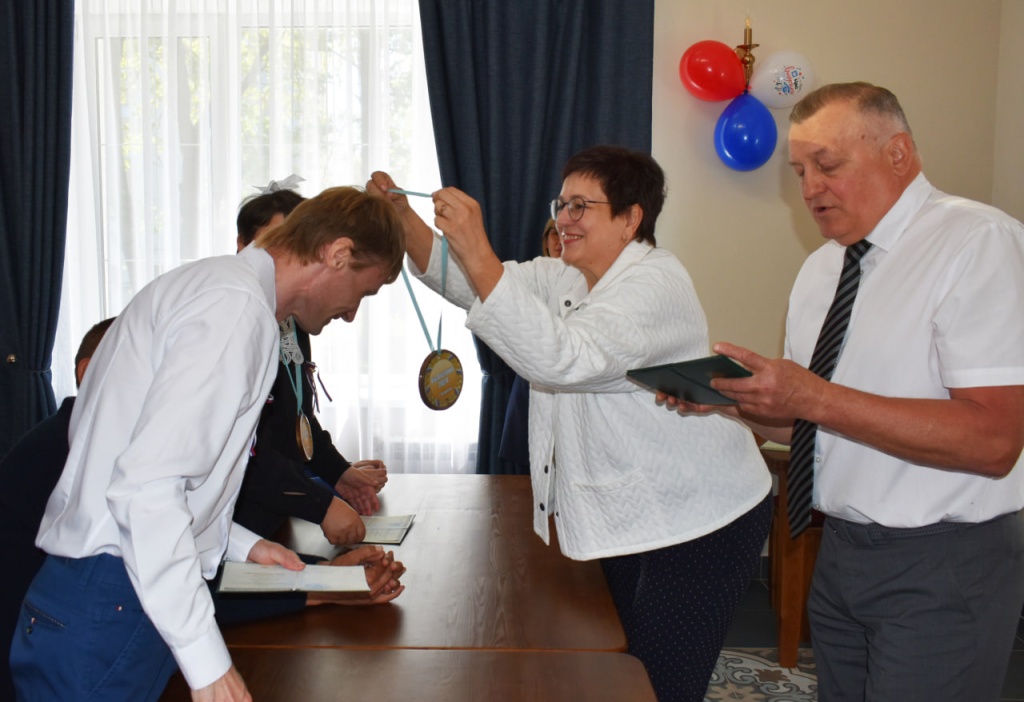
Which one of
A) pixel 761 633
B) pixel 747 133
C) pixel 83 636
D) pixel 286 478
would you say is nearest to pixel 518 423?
pixel 761 633

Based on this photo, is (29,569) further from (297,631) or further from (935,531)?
(935,531)

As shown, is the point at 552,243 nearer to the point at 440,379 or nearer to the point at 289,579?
the point at 440,379

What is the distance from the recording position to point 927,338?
1.53 meters

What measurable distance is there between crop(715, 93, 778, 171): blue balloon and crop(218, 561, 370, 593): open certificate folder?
10.1ft

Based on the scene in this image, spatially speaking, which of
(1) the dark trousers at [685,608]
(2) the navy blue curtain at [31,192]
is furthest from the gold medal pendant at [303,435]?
(2) the navy blue curtain at [31,192]

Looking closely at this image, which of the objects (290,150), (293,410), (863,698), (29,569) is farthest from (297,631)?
(290,150)

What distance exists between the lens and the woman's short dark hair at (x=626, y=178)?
6.56ft

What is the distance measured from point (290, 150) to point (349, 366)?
1.10 metres

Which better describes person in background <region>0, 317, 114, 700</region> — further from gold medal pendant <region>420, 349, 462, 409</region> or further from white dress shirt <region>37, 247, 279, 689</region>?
gold medal pendant <region>420, 349, 462, 409</region>

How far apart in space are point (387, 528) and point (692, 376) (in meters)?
1.05

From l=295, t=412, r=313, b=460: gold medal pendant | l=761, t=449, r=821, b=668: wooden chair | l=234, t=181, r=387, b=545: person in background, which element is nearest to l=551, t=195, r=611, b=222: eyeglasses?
l=234, t=181, r=387, b=545: person in background

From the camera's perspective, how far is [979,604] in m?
1.49

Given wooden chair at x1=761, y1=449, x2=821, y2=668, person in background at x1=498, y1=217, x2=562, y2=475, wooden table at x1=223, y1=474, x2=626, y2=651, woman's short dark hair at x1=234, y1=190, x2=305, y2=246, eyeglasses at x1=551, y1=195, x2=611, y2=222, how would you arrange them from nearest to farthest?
wooden table at x1=223, y1=474, x2=626, y2=651
eyeglasses at x1=551, y1=195, x2=611, y2=222
woman's short dark hair at x1=234, y1=190, x2=305, y2=246
wooden chair at x1=761, y1=449, x2=821, y2=668
person in background at x1=498, y1=217, x2=562, y2=475

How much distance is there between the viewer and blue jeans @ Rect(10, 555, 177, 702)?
4.24 ft
